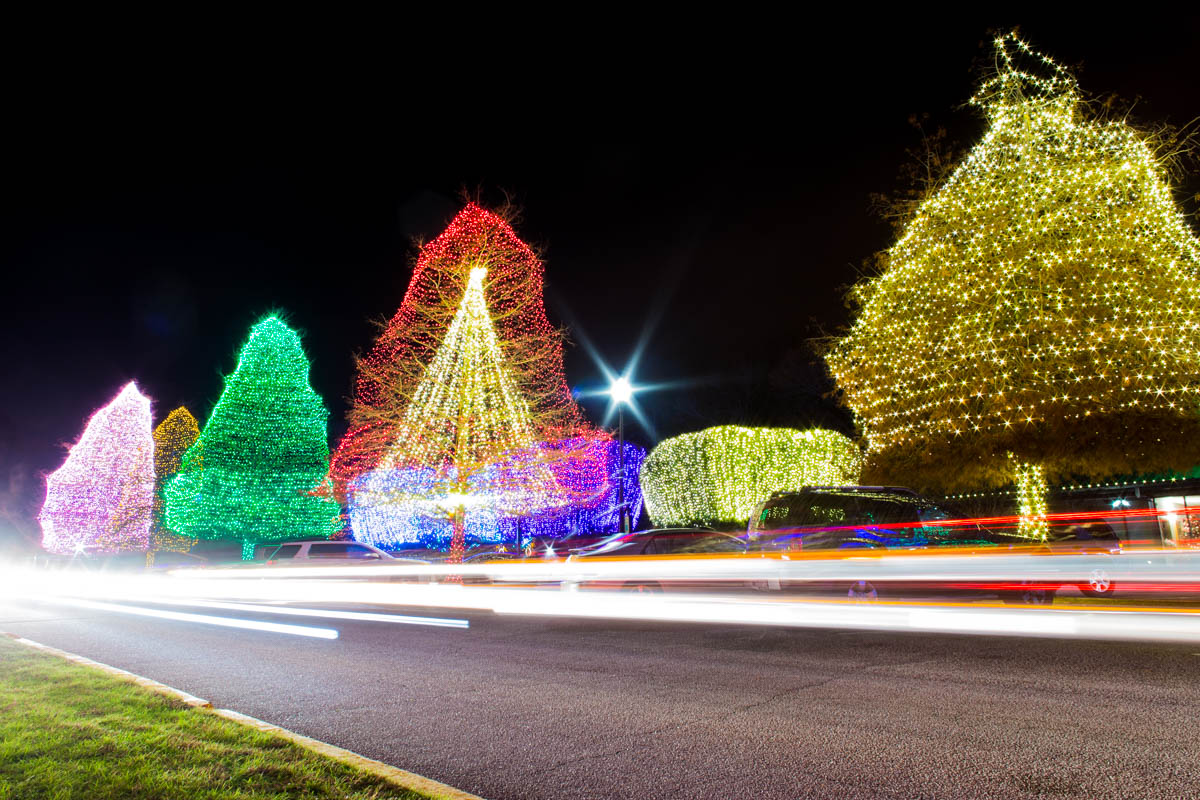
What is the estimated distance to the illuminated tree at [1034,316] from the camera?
17.3 m

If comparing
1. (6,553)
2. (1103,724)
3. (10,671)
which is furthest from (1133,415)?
(6,553)

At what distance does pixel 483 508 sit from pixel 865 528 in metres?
11.1

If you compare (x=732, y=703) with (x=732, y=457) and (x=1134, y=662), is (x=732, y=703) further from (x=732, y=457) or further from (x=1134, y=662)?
(x=732, y=457)

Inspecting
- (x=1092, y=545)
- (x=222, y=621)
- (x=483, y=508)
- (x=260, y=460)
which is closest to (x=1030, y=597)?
(x=1092, y=545)

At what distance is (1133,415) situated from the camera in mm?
17250

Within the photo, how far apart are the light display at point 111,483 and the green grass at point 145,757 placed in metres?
40.3

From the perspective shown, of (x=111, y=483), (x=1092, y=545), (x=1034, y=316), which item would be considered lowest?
(x=1092, y=545)

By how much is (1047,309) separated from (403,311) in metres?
16.2

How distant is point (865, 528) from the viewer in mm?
12250

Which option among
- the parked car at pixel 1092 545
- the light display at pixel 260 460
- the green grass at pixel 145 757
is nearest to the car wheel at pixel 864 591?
the parked car at pixel 1092 545

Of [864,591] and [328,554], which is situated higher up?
[328,554]

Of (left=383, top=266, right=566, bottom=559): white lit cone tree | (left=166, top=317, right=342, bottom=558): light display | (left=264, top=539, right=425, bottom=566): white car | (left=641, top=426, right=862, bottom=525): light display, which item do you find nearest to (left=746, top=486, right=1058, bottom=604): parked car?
(left=383, top=266, right=566, bottom=559): white lit cone tree

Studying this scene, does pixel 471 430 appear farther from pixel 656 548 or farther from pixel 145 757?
pixel 145 757

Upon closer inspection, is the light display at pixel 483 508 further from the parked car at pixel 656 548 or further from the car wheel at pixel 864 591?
the car wheel at pixel 864 591
